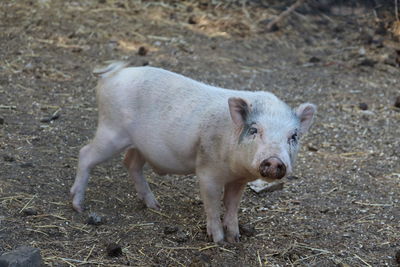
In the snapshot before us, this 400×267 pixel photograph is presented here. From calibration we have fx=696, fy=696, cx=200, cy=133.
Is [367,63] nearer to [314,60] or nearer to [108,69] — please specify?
[314,60]

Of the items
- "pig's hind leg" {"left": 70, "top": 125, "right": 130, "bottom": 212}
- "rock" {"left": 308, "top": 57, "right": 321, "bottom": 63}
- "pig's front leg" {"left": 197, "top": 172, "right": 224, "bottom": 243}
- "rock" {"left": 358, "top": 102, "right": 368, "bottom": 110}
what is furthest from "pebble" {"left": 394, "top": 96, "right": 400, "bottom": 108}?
"pig's hind leg" {"left": 70, "top": 125, "right": 130, "bottom": 212}

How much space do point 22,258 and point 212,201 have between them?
129cm

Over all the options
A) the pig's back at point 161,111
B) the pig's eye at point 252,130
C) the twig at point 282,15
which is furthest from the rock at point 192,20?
the pig's eye at point 252,130

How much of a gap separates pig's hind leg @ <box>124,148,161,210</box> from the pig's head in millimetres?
1103

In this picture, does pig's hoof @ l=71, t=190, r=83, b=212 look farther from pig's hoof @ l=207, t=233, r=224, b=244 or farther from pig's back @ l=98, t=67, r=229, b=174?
pig's hoof @ l=207, t=233, r=224, b=244

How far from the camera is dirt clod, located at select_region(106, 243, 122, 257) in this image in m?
4.02

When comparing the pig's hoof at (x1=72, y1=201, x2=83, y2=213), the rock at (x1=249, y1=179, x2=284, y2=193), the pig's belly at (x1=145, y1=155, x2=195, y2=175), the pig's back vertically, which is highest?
the pig's back

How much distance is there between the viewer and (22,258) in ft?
11.4

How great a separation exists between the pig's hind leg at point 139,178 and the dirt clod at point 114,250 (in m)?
0.90

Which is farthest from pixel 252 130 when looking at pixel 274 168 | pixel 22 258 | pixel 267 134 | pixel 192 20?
pixel 192 20

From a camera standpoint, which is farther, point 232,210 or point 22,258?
point 232,210

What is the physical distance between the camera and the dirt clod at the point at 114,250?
158 inches

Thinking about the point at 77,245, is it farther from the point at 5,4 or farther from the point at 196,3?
the point at 196,3

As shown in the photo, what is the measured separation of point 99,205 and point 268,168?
165 centimetres
